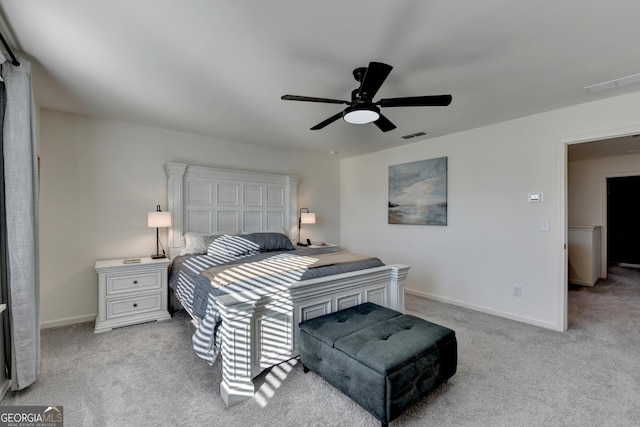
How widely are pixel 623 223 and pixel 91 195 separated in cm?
1050

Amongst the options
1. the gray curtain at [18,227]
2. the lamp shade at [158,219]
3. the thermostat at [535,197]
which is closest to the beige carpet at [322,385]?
the gray curtain at [18,227]

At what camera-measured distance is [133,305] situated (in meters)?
3.19

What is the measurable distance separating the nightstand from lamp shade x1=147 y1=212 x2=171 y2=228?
0.42 m


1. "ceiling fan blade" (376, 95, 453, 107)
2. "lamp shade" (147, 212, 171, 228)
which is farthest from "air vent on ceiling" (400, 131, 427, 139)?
"lamp shade" (147, 212, 171, 228)

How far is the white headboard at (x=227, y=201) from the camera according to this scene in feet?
12.5

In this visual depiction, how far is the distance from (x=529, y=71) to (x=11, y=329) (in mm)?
4244

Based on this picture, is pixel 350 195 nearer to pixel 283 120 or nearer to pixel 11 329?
pixel 283 120

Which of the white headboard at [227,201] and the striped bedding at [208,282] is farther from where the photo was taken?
the white headboard at [227,201]

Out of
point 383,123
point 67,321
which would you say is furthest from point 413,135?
point 67,321

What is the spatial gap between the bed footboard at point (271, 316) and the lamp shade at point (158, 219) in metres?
1.99

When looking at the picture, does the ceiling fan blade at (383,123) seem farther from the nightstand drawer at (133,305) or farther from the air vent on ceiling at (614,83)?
the nightstand drawer at (133,305)

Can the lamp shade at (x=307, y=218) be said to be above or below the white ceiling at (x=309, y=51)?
below

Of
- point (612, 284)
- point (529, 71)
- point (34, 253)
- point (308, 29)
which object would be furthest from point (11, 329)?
point (612, 284)

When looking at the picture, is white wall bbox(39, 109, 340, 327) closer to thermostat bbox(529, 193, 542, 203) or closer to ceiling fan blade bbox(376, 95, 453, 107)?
ceiling fan blade bbox(376, 95, 453, 107)
